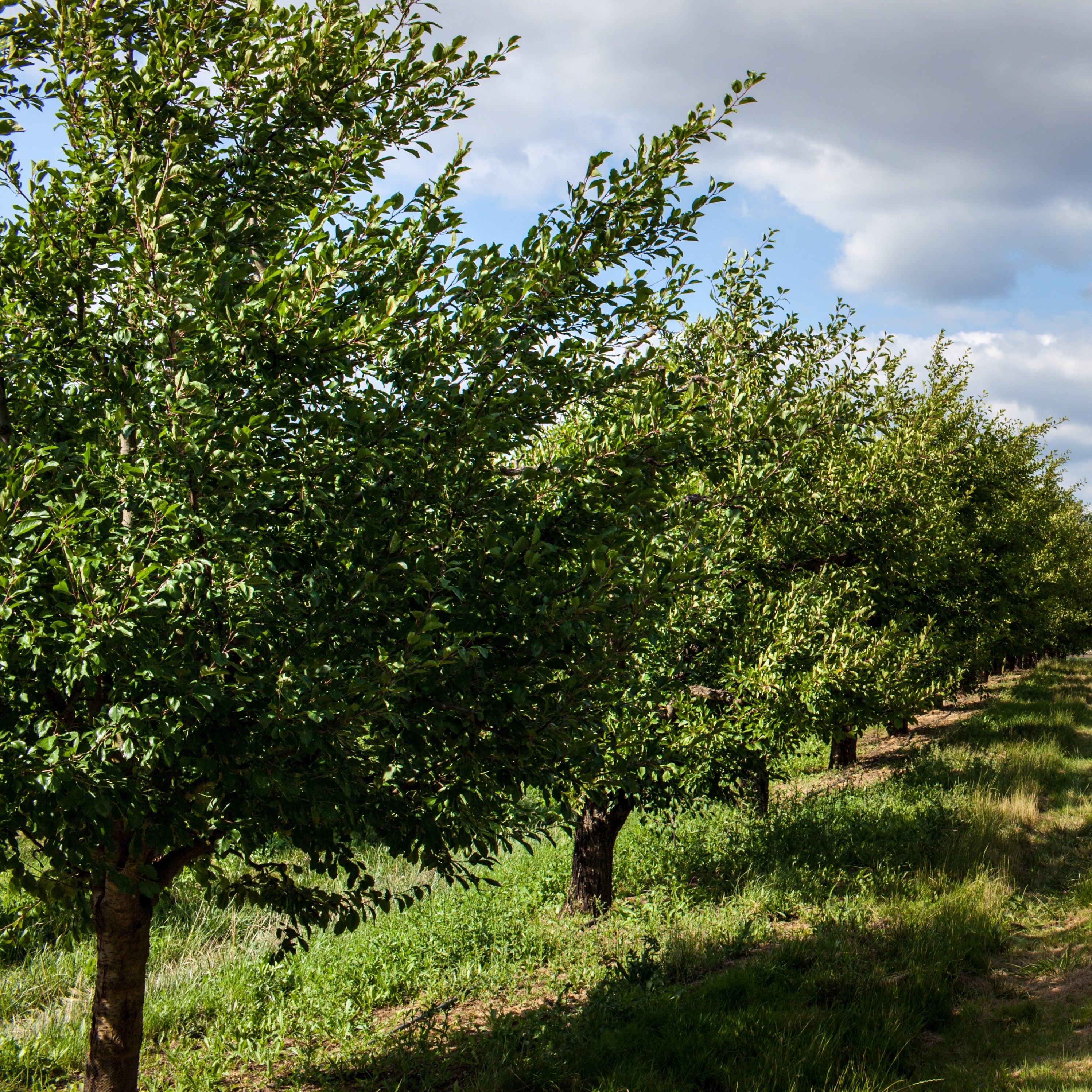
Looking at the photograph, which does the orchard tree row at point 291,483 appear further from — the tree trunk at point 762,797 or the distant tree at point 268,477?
the tree trunk at point 762,797

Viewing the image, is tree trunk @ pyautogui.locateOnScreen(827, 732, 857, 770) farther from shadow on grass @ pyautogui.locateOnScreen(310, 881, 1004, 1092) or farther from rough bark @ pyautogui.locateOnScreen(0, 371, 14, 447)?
rough bark @ pyautogui.locateOnScreen(0, 371, 14, 447)

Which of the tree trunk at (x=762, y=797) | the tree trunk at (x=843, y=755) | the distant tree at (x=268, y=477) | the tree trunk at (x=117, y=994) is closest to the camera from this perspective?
the distant tree at (x=268, y=477)

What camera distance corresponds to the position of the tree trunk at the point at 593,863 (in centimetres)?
980

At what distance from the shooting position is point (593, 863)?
9.87 meters

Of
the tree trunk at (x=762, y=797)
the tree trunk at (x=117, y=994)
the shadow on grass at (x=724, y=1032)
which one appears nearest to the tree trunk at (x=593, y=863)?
the shadow on grass at (x=724, y=1032)

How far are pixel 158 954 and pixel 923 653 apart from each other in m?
10.5

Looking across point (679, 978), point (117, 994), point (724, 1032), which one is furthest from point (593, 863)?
point (117, 994)

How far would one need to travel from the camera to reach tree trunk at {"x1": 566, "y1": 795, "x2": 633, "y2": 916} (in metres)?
9.80

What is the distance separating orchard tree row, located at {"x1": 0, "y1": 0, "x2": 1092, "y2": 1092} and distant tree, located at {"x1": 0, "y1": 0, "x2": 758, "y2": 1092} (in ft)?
0.07

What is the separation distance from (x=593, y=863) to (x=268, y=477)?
26.6ft

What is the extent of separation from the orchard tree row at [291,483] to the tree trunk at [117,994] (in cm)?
2

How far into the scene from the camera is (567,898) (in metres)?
10.1

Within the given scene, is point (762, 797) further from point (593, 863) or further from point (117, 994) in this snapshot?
point (117, 994)

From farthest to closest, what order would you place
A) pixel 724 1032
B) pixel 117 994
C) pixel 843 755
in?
pixel 843 755 → pixel 724 1032 → pixel 117 994
